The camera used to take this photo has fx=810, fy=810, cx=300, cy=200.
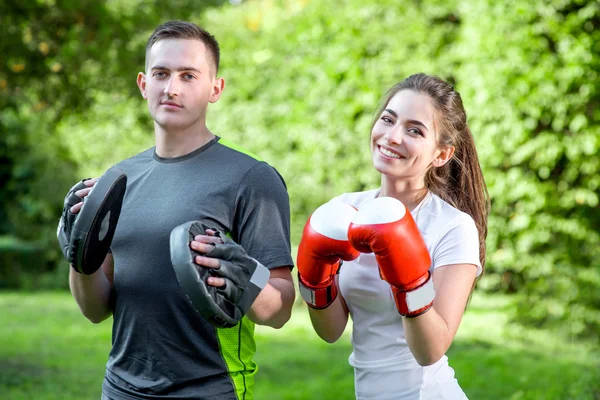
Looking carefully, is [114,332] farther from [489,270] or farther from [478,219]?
[489,270]

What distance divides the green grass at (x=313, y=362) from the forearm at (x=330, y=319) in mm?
2441

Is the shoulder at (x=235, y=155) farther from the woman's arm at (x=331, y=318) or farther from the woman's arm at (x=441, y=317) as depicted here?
the woman's arm at (x=441, y=317)

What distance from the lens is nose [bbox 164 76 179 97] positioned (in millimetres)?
2262

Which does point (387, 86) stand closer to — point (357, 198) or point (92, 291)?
point (357, 198)

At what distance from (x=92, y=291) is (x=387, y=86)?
6591 mm

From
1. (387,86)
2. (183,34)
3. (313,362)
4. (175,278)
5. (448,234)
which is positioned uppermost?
(387,86)

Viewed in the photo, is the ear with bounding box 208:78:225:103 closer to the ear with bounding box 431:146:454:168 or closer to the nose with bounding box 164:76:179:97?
the nose with bounding box 164:76:179:97

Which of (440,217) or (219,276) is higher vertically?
(440,217)

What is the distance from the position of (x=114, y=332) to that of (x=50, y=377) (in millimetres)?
4221

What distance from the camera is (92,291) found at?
230 centimetres

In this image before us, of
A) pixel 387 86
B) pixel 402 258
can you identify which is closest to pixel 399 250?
pixel 402 258

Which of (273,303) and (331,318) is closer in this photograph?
(273,303)

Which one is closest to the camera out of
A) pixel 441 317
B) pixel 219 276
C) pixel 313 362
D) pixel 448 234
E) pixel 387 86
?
pixel 219 276

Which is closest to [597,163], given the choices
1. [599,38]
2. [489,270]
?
[599,38]
